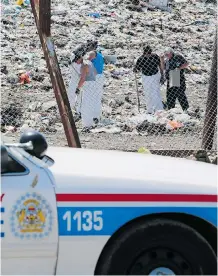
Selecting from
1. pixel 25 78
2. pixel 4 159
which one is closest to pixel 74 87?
pixel 25 78

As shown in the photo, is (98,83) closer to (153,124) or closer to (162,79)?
(153,124)

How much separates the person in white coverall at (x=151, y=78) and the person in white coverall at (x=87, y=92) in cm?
125

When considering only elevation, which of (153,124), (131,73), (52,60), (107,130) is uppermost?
(131,73)

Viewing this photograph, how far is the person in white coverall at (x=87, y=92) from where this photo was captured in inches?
508

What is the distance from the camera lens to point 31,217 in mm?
4926

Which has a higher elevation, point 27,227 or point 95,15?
point 95,15

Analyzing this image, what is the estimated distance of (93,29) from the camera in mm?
20922

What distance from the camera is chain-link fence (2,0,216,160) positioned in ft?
42.3

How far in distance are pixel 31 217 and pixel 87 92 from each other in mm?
8294

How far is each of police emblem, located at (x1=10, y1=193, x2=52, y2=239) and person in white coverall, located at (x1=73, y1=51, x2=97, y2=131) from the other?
25.9 feet

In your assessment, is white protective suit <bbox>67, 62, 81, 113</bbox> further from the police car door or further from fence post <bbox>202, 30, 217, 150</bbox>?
the police car door

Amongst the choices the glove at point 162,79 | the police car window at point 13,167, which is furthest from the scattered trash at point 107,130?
the police car window at point 13,167

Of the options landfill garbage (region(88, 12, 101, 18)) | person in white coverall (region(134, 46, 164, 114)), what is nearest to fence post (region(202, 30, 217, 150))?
person in white coverall (region(134, 46, 164, 114))

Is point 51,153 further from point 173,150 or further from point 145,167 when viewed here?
point 173,150
